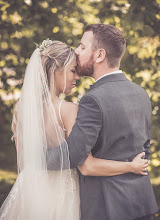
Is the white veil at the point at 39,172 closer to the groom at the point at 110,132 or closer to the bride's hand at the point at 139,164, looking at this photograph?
the groom at the point at 110,132

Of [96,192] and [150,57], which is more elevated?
[150,57]

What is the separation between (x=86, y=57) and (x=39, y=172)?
102 cm

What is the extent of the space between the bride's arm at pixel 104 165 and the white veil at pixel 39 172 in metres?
0.13

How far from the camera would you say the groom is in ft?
7.07

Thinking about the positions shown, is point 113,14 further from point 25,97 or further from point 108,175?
point 108,175

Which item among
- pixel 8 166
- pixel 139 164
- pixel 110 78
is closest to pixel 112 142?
pixel 139 164

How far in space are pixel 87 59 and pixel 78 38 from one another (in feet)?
6.73

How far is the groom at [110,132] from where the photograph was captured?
216cm

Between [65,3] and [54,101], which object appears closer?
[54,101]

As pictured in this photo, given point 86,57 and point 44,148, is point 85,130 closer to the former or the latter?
point 44,148

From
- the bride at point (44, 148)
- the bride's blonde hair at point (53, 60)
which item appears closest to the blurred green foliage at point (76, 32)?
the bride's blonde hair at point (53, 60)

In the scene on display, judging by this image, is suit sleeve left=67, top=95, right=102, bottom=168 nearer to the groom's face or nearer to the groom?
the groom

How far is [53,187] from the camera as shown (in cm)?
247

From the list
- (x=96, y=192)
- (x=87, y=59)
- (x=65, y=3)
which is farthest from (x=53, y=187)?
(x=65, y=3)
